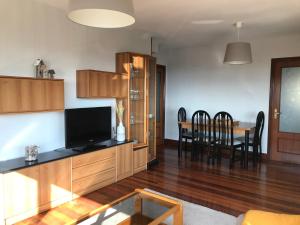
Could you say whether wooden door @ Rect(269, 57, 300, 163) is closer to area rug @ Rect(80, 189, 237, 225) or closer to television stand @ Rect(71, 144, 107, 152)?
area rug @ Rect(80, 189, 237, 225)

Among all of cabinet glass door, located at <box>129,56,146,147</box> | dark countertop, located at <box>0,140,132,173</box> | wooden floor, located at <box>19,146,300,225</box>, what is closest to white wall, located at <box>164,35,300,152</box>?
wooden floor, located at <box>19,146,300,225</box>

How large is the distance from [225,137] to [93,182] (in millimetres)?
2663

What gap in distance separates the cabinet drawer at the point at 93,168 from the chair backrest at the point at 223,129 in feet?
7.06

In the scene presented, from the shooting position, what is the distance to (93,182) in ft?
11.5

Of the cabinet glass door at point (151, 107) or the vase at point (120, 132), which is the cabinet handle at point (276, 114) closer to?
the cabinet glass door at point (151, 107)

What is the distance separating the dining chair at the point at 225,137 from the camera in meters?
4.67

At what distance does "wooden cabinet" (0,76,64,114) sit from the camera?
271 cm

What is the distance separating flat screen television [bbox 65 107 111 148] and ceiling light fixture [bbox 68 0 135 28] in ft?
5.39

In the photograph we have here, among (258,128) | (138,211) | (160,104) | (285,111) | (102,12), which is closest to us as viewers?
(102,12)

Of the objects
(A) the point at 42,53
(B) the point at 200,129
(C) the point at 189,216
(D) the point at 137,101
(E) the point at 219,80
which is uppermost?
(A) the point at 42,53

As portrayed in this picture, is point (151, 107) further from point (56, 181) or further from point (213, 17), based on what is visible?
point (56, 181)

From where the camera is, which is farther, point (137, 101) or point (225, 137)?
point (225, 137)

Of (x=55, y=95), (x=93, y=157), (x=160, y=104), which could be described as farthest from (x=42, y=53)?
(x=160, y=104)

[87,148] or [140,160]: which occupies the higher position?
[87,148]
